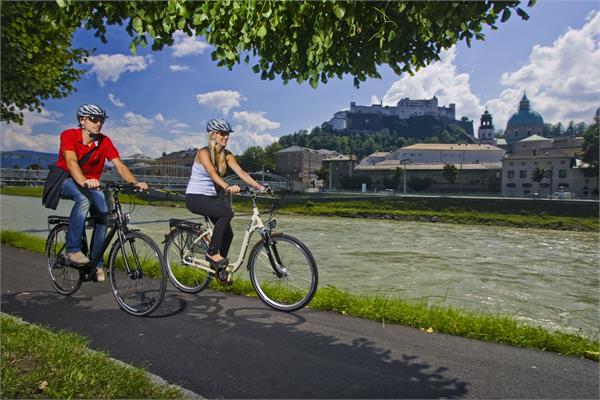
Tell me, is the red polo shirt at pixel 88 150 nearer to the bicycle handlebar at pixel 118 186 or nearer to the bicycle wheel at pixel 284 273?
the bicycle handlebar at pixel 118 186

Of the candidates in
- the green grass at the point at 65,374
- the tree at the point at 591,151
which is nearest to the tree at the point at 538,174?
the tree at the point at 591,151

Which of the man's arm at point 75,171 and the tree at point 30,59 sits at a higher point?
the tree at point 30,59

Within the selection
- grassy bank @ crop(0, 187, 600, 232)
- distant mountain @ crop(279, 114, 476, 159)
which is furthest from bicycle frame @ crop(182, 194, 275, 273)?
distant mountain @ crop(279, 114, 476, 159)

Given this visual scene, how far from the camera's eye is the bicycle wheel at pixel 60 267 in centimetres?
521

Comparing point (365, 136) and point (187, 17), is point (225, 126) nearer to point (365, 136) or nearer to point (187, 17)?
point (187, 17)

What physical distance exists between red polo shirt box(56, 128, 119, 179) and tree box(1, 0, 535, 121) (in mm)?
1120

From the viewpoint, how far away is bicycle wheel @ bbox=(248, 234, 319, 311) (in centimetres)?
467

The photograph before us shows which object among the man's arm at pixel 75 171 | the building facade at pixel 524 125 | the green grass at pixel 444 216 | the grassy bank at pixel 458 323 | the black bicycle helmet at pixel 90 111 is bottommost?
the green grass at pixel 444 216

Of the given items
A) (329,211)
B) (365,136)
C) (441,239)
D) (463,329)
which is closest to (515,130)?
(365,136)

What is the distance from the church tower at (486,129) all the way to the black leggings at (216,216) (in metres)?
158

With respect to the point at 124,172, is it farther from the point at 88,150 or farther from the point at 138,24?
the point at 138,24

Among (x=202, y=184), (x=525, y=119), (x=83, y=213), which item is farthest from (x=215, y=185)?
(x=525, y=119)

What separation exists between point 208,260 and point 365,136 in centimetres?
17320

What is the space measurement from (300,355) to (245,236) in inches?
74.0
